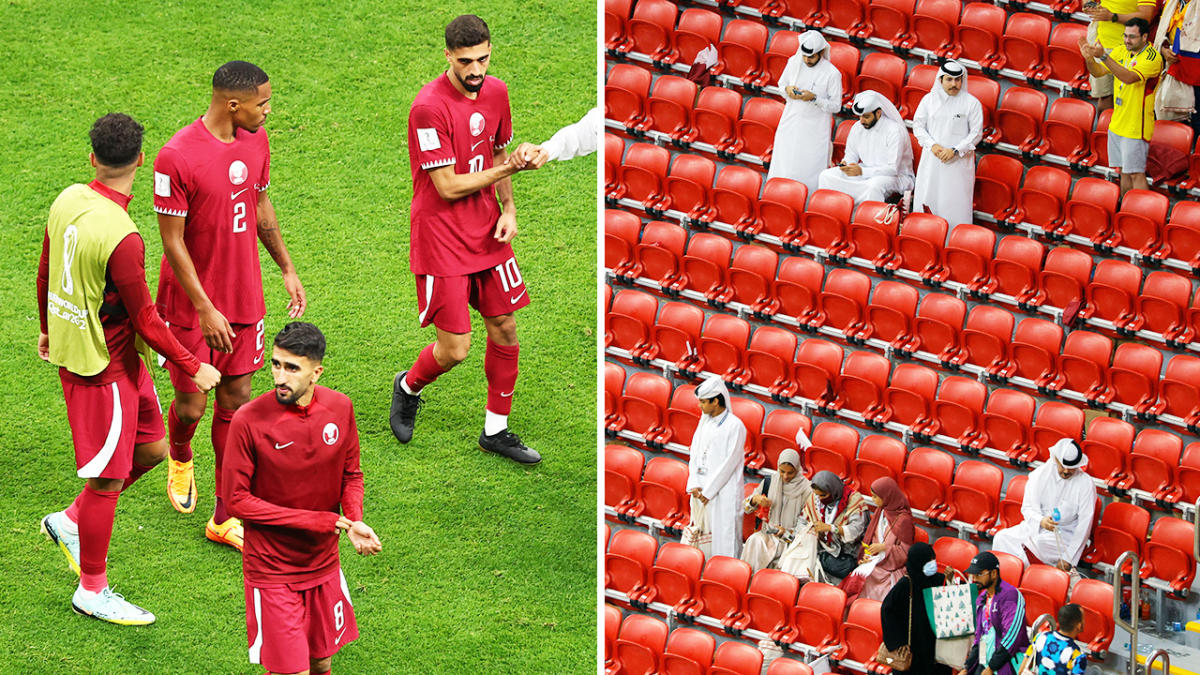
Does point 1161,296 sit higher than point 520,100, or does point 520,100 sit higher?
point 520,100

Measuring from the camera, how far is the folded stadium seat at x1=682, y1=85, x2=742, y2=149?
11516 mm

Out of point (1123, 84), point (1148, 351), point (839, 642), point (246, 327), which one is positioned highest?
point (1123, 84)

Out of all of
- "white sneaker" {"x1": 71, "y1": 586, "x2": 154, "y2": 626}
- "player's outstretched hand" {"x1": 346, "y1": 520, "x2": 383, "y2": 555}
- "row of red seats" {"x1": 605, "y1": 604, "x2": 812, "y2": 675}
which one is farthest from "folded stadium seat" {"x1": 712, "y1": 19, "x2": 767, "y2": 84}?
"player's outstretched hand" {"x1": 346, "y1": 520, "x2": 383, "y2": 555}

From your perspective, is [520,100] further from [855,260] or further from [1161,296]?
[1161,296]

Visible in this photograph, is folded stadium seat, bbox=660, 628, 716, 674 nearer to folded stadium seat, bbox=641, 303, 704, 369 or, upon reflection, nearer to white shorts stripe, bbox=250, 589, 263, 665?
folded stadium seat, bbox=641, 303, 704, 369

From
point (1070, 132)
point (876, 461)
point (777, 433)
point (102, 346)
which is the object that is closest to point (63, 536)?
point (102, 346)

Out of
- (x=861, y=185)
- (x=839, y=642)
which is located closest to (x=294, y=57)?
(x=861, y=185)

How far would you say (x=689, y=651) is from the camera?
8.77 meters

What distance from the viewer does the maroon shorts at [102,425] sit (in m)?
7.00

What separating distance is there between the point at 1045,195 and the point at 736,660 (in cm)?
349

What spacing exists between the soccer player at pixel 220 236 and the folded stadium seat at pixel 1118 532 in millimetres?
4195

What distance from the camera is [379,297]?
9516 mm

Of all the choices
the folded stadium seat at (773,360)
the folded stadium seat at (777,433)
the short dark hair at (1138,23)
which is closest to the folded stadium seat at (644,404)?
the folded stadium seat at (773,360)

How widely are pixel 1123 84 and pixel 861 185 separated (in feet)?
5.24
